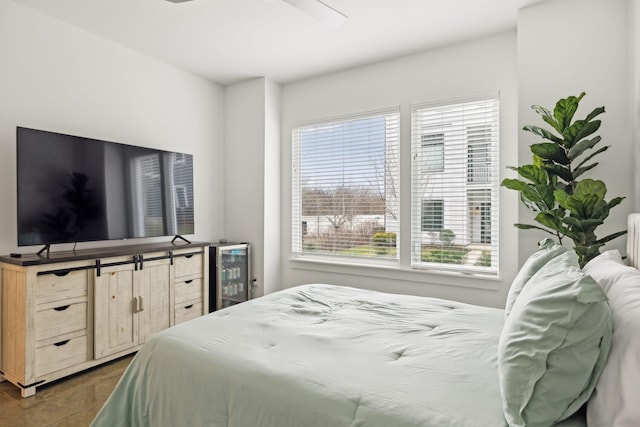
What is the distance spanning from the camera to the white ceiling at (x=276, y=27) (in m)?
2.79

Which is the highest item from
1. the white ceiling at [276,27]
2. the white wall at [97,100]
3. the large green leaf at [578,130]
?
the white ceiling at [276,27]

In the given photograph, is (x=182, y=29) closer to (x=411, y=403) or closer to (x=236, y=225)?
(x=236, y=225)

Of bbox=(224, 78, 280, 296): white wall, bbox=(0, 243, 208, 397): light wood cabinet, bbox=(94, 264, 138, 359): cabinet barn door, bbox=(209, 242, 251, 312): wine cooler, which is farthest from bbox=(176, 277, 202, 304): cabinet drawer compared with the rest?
bbox=(224, 78, 280, 296): white wall

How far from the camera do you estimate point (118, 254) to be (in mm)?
2869

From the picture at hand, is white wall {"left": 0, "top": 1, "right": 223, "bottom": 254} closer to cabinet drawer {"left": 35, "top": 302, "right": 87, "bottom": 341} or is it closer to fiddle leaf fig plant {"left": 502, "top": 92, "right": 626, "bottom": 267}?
cabinet drawer {"left": 35, "top": 302, "right": 87, "bottom": 341}

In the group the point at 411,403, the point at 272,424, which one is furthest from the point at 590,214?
the point at 272,424

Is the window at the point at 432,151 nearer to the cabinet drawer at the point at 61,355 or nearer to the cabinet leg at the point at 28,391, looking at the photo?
the cabinet drawer at the point at 61,355

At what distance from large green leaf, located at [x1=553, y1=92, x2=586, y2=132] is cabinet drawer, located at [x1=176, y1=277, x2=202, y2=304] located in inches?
131

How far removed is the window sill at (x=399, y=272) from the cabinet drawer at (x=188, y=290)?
46.1 inches

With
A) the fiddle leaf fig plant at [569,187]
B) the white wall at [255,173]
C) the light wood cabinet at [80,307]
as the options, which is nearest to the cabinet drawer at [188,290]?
the light wood cabinet at [80,307]

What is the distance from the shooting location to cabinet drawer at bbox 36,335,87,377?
8.11 ft

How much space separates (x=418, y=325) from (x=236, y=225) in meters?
3.12

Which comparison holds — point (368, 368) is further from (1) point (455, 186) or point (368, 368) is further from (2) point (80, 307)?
(1) point (455, 186)

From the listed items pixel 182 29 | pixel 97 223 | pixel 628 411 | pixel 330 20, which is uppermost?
pixel 182 29
